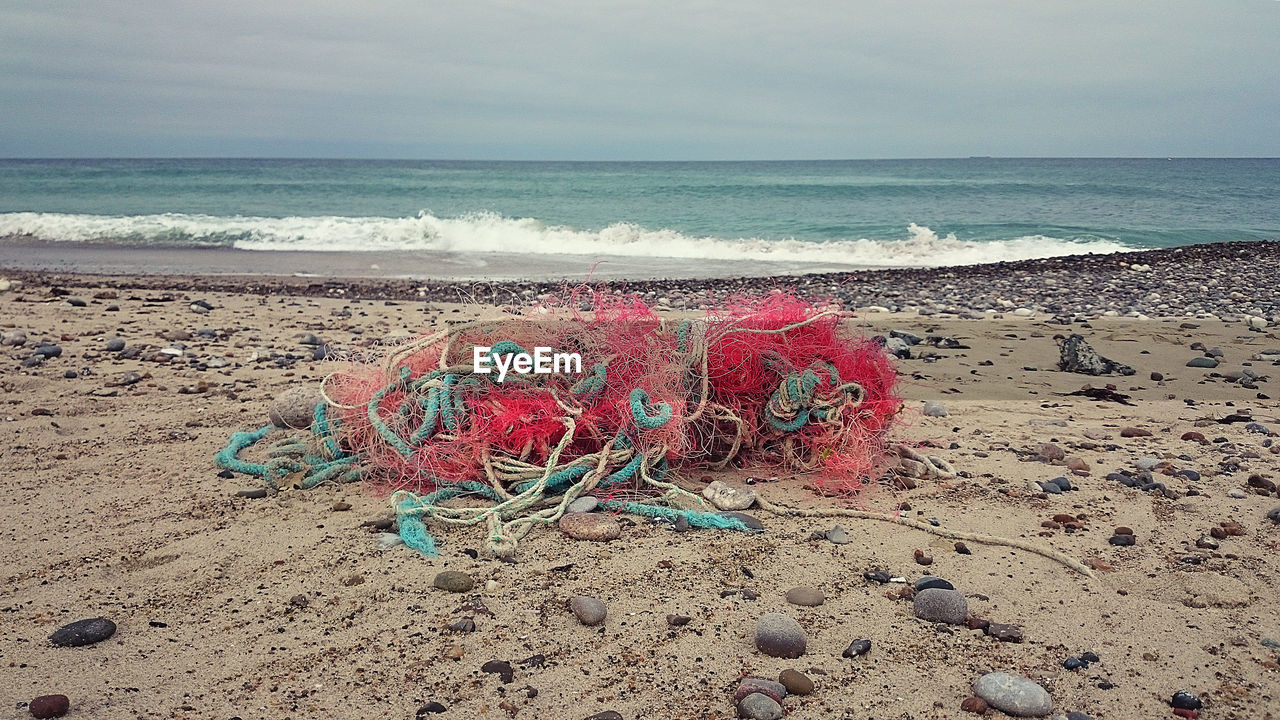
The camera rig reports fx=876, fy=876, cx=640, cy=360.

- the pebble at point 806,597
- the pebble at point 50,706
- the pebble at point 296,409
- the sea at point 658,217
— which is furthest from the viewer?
the sea at point 658,217

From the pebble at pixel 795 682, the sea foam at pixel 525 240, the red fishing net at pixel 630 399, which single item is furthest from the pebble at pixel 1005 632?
the sea foam at pixel 525 240

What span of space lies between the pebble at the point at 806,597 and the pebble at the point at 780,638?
22 centimetres

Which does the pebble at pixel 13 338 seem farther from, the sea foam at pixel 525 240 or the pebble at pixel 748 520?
the sea foam at pixel 525 240

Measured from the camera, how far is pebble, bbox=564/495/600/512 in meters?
3.40

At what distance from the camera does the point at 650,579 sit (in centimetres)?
289

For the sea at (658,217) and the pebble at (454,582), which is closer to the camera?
the pebble at (454,582)

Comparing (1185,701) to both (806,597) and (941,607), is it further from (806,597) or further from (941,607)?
(806,597)

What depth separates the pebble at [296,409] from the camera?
443cm

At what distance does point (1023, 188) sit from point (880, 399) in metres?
38.8

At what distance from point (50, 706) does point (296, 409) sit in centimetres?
238

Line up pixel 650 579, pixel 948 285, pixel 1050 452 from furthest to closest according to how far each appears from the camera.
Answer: pixel 948 285 < pixel 1050 452 < pixel 650 579

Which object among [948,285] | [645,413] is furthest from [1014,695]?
[948,285]

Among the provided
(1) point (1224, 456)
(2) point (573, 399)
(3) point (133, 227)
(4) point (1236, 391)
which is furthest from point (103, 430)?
(3) point (133, 227)

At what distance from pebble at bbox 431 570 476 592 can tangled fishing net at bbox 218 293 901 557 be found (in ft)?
1.16
